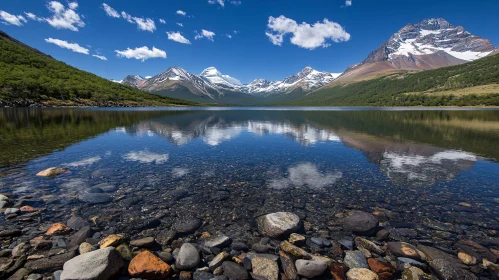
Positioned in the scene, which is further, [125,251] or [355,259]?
[355,259]

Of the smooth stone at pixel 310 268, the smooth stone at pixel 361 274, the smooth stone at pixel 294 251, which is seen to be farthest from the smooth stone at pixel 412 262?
the smooth stone at pixel 294 251

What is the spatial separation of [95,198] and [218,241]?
10566mm

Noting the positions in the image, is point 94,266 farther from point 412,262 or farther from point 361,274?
point 412,262

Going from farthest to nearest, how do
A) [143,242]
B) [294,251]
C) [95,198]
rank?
1. [95,198]
2. [143,242]
3. [294,251]

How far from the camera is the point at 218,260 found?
34.0 feet

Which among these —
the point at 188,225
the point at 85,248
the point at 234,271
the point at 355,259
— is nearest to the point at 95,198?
the point at 85,248

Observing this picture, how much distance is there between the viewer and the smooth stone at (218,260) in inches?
400

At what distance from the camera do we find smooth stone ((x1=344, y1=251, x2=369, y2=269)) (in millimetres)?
10312

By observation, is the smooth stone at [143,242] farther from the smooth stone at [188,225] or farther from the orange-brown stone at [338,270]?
the orange-brown stone at [338,270]

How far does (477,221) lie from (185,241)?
17.2 meters

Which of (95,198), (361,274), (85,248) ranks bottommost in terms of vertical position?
(361,274)

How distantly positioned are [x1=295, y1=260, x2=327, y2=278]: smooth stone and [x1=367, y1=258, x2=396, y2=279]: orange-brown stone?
2159 mm

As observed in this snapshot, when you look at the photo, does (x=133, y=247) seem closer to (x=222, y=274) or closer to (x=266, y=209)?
(x=222, y=274)

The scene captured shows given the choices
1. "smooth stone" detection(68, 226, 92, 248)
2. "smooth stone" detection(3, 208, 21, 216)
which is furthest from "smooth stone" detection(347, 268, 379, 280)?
"smooth stone" detection(3, 208, 21, 216)
